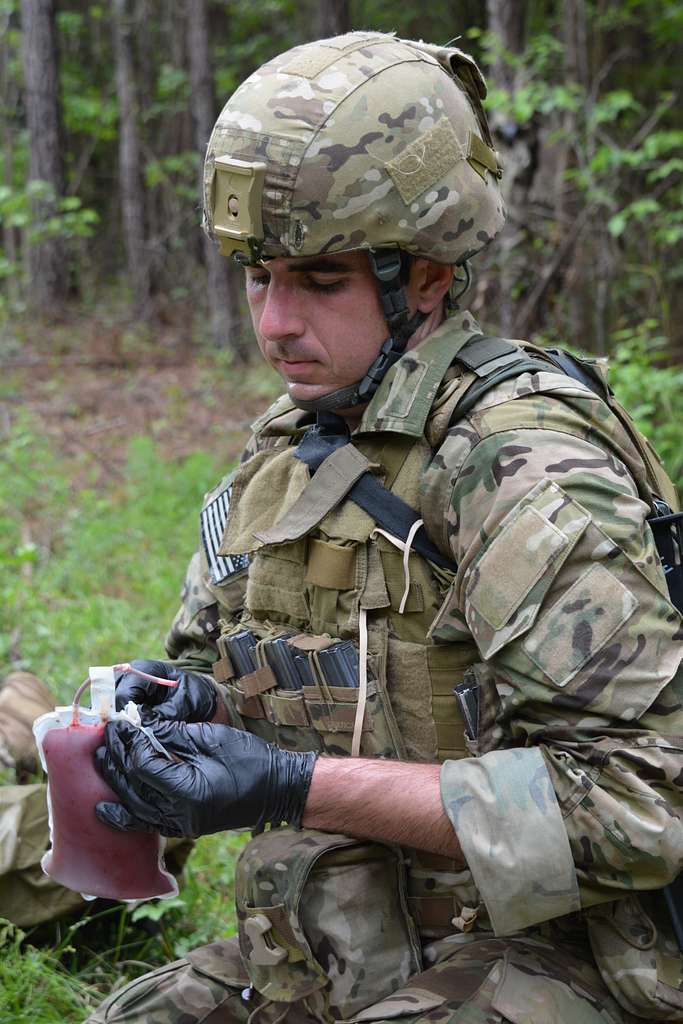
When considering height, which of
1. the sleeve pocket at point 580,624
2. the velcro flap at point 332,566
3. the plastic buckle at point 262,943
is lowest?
the plastic buckle at point 262,943

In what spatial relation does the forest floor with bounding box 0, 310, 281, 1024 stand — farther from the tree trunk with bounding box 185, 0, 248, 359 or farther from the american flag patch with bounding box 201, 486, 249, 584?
the american flag patch with bounding box 201, 486, 249, 584

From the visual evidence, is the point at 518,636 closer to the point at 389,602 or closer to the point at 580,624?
the point at 580,624

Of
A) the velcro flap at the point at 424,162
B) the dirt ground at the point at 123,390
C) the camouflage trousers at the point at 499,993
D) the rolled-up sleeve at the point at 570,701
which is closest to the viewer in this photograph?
the rolled-up sleeve at the point at 570,701

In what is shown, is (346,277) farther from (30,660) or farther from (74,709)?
(30,660)

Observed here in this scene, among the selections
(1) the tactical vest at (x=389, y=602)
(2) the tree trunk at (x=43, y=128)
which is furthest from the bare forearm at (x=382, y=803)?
(2) the tree trunk at (x=43, y=128)

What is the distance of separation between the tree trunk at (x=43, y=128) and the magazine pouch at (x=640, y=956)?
1277 centimetres

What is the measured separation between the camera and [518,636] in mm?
1876

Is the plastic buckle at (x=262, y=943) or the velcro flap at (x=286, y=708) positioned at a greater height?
the velcro flap at (x=286, y=708)

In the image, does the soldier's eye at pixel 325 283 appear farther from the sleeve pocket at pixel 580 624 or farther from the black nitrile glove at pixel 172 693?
the black nitrile glove at pixel 172 693

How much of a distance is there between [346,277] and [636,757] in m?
1.08

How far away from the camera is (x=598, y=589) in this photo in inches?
73.1

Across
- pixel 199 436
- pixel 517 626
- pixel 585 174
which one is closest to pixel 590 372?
pixel 517 626

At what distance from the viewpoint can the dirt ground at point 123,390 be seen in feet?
30.6

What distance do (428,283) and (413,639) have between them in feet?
2.48
